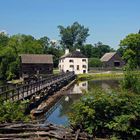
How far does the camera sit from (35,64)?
342ft

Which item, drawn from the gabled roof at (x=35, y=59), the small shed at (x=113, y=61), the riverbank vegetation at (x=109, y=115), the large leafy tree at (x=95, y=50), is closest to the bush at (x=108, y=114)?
the riverbank vegetation at (x=109, y=115)

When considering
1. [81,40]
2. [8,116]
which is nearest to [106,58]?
[81,40]

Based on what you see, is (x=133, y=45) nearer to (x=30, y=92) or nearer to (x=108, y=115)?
(x=30, y=92)

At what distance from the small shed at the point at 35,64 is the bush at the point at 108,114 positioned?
284 feet

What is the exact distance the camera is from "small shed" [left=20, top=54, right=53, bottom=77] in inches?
4028

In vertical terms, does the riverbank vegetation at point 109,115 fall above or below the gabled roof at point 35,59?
below

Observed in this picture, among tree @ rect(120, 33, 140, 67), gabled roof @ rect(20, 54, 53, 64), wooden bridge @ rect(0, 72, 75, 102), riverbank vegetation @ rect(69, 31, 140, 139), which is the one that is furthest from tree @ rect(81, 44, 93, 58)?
riverbank vegetation @ rect(69, 31, 140, 139)

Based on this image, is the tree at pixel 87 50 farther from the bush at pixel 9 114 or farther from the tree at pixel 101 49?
the bush at pixel 9 114

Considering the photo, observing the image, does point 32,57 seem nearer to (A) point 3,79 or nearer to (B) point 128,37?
Answer: (A) point 3,79

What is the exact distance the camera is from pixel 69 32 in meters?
167

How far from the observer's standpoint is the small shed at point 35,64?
102m

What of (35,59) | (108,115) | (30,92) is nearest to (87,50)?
(35,59)

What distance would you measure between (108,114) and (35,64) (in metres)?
89.1

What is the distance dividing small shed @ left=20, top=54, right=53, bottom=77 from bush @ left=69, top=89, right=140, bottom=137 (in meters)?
86.5
